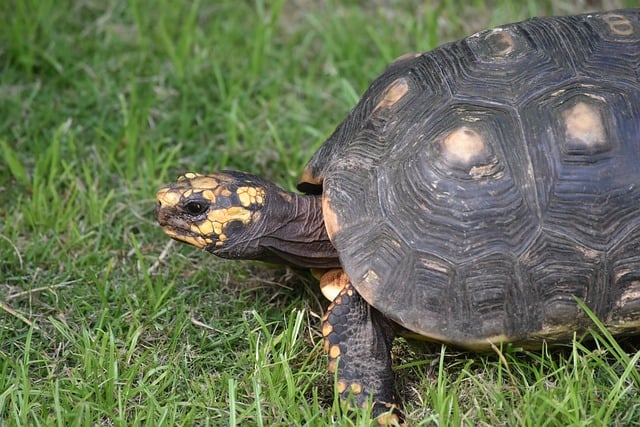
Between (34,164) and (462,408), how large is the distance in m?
3.05

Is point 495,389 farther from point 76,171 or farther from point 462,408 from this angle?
point 76,171

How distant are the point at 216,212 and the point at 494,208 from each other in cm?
125

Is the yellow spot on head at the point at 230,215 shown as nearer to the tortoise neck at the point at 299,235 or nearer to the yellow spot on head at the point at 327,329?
the tortoise neck at the point at 299,235

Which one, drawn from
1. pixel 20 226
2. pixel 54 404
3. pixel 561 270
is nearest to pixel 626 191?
pixel 561 270

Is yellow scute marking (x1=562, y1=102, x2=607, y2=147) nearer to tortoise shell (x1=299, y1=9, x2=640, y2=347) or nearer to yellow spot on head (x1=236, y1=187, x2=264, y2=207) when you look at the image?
tortoise shell (x1=299, y1=9, x2=640, y2=347)

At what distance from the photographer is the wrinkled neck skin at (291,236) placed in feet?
13.4

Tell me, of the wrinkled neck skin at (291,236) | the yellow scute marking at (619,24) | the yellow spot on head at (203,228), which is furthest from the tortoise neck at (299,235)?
the yellow scute marking at (619,24)

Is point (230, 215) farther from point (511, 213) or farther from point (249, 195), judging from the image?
point (511, 213)

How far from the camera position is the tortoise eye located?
4.00 metres

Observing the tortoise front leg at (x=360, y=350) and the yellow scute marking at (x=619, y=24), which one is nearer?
the tortoise front leg at (x=360, y=350)

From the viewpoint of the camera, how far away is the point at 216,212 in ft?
13.2

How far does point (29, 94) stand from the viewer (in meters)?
5.86

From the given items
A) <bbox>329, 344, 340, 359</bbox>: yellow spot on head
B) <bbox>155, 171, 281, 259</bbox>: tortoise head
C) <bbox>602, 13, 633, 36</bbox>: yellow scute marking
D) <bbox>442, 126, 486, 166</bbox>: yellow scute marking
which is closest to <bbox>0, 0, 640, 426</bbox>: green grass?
<bbox>329, 344, 340, 359</bbox>: yellow spot on head

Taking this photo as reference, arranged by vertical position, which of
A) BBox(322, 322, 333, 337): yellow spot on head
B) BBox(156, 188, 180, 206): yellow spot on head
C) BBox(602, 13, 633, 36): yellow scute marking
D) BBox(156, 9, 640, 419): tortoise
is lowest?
BBox(322, 322, 333, 337): yellow spot on head
